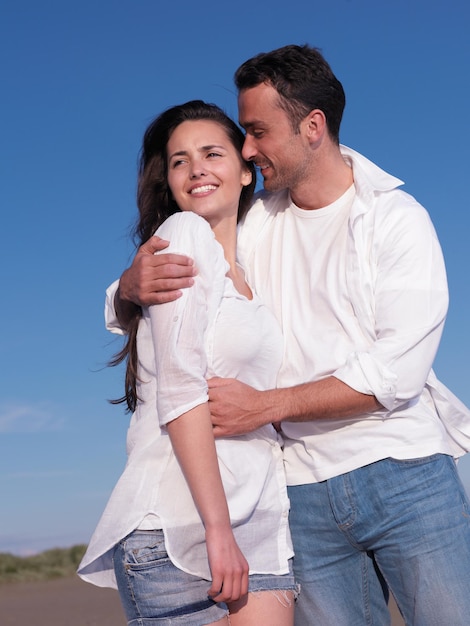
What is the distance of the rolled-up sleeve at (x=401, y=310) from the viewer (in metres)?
2.92

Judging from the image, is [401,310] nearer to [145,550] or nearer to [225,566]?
[225,566]

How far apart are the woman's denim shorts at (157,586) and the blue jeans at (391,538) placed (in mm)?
686

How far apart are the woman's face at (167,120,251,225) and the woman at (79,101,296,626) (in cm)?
30

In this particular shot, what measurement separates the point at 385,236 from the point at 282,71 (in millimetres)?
861

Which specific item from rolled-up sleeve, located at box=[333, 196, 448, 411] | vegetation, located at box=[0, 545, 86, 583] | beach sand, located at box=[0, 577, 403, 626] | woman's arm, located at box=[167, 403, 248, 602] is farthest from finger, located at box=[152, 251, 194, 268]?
vegetation, located at box=[0, 545, 86, 583]

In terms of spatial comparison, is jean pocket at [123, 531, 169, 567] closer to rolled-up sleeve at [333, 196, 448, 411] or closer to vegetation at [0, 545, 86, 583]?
rolled-up sleeve at [333, 196, 448, 411]

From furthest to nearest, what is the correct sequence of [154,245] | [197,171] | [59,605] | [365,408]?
[59,605] < [197,171] < [365,408] < [154,245]

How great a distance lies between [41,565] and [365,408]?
7470mm

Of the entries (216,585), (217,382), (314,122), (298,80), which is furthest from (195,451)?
(298,80)

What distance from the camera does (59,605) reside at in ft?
25.1

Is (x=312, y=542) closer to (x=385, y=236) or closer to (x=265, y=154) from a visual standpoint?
(x=385, y=236)

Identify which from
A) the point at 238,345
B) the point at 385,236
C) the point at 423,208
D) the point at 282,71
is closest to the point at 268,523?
the point at 238,345

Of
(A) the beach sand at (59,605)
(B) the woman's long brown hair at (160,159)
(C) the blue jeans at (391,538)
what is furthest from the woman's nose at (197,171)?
(A) the beach sand at (59,605)

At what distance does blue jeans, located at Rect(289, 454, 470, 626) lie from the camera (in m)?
2.99
